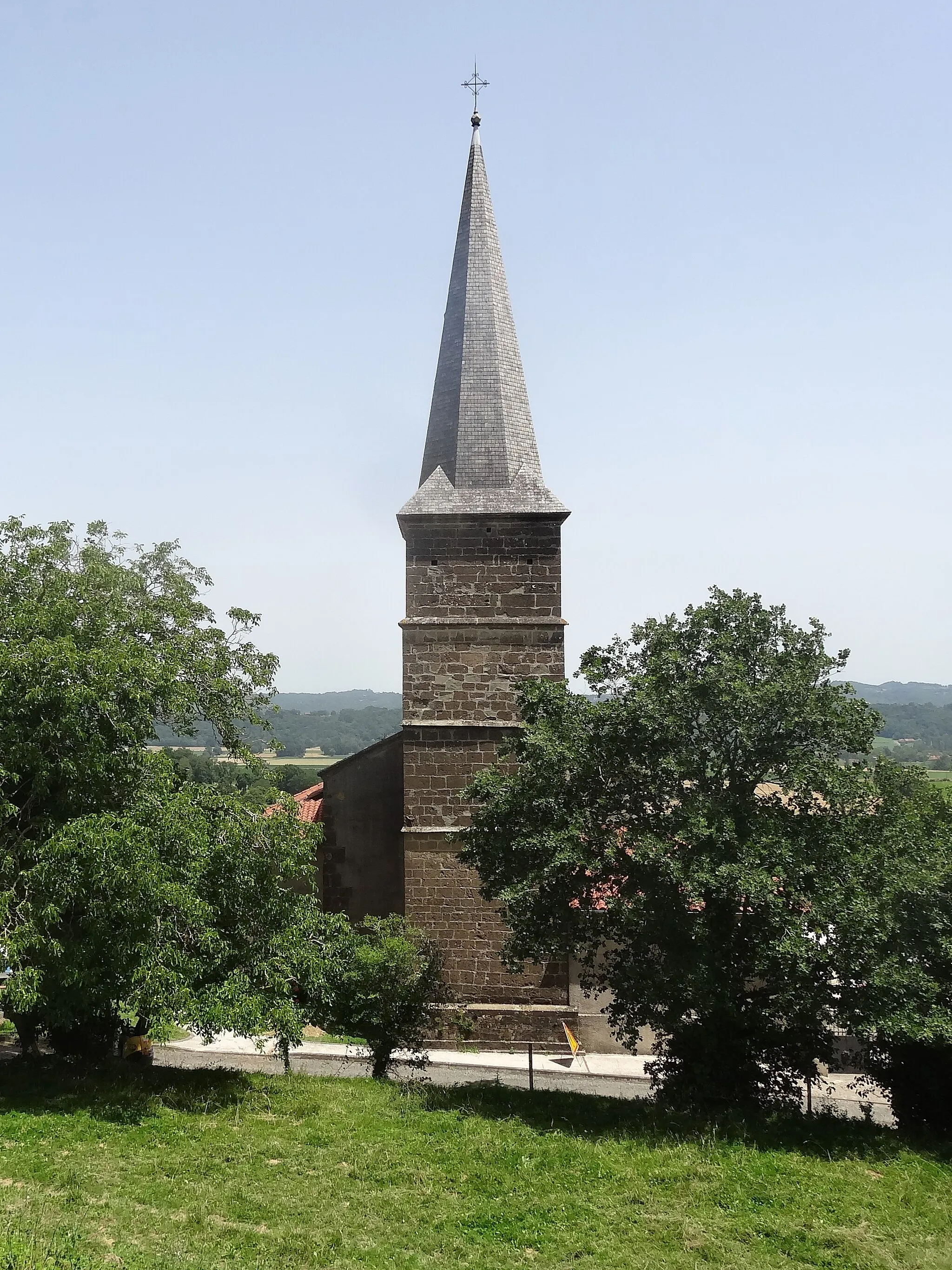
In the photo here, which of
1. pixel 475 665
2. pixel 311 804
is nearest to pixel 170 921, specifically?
pixel 475 665

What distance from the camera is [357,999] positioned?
17312mm

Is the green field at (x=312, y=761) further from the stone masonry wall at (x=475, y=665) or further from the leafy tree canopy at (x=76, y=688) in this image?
the leafy tree canopy at (x=76, y=688)

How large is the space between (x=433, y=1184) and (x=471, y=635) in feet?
38.4

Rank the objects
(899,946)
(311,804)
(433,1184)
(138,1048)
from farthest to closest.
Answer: (311,804) → (138,1048) → (899,946) → (433,1184)

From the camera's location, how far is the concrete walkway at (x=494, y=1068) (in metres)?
19.1

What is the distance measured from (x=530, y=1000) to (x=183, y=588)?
37.6 feet

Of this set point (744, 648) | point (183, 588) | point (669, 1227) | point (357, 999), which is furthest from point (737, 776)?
point (183, 588)

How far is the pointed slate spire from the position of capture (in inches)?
862

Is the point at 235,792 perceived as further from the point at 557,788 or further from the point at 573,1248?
the point at 573,1248

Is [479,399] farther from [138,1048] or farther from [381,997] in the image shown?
[138,1048]

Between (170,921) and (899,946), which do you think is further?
(170,921)

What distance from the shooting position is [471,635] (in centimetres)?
2136

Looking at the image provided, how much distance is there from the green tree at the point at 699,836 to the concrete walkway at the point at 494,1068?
436 centimetres

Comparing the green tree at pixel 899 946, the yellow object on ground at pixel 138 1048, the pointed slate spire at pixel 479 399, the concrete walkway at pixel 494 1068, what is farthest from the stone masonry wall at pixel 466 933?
the pointed slate spire at pixel 479 399
